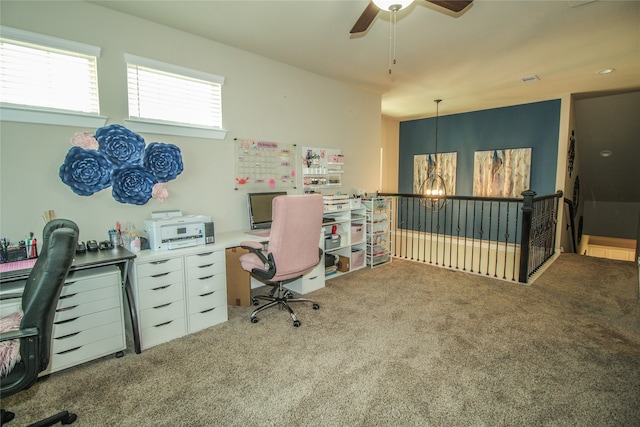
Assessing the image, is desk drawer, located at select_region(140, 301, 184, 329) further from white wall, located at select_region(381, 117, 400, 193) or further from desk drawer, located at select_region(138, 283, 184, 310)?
white wall, located at select_region(381, 117, 400, 193)

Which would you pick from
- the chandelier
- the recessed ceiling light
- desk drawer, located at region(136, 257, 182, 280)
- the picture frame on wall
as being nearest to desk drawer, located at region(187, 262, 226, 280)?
desk drawer, located at region(136, 257, 182, 280)

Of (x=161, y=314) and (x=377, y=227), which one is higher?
(x=377, y=227)

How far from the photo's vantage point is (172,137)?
9.27 ft

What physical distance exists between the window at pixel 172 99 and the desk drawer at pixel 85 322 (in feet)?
4.96

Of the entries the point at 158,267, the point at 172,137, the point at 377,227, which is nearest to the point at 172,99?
the point at 172,137

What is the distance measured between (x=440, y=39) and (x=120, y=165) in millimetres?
3216

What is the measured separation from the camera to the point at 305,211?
248 cm

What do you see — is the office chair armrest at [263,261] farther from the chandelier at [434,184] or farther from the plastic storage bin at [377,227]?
the chandelier at [434,184]

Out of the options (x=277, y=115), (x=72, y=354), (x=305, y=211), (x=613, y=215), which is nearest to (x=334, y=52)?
(x=277, y=115)

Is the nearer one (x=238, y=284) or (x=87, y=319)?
(x=87, y=319)

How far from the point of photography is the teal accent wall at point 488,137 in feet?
17.7

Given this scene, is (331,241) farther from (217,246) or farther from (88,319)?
(88,319)

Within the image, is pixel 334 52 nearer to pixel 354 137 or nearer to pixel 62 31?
pixel 354 137

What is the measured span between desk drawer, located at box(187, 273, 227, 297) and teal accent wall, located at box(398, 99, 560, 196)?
5.51 metres
